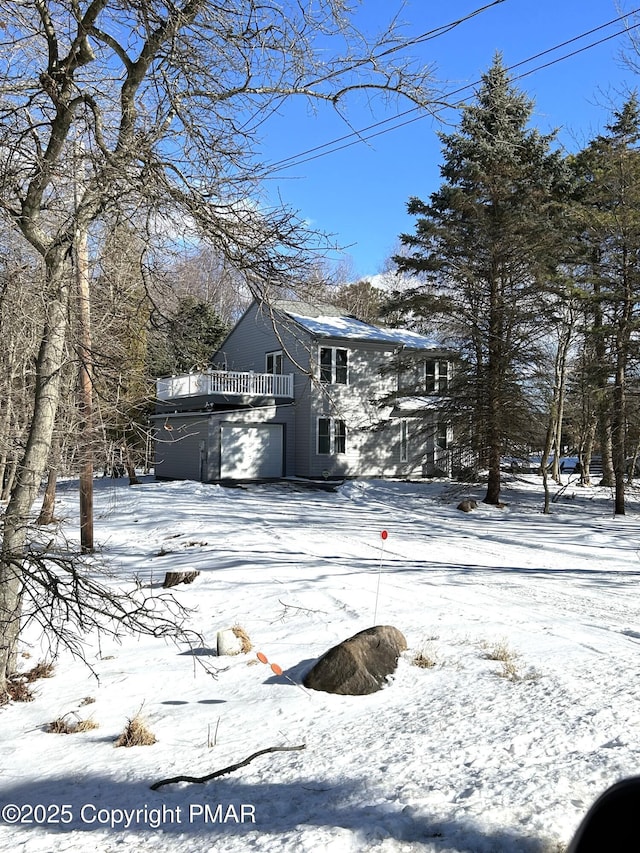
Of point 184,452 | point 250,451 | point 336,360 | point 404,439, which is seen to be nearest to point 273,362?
point 336,360

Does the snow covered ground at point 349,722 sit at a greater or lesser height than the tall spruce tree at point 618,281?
lesser

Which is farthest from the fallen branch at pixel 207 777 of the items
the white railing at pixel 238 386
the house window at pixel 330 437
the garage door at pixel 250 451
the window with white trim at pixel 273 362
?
the window with white trim at pixel 273 362

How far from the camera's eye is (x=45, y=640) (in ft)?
28.6

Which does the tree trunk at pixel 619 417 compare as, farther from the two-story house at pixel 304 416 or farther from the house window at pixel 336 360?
the house window at pixel 336 360

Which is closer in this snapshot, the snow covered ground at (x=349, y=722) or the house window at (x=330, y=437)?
the snow covered ground at (x=349, y=722)

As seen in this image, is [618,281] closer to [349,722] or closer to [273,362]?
[273,362]

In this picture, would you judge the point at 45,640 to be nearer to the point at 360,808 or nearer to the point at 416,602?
the point at 416,602

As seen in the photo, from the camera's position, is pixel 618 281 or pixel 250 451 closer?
pixel 618 281

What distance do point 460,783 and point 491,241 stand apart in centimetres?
1850

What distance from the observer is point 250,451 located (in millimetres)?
27344

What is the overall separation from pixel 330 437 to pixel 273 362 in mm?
4291

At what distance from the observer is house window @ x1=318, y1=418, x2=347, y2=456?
27.8 m

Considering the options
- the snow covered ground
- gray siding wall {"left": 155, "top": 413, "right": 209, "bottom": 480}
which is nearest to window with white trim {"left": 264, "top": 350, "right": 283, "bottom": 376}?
gray siding wall {"left": 155, "top": 413, "right": 209, "bottom": 480}

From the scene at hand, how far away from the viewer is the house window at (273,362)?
2908 cm
